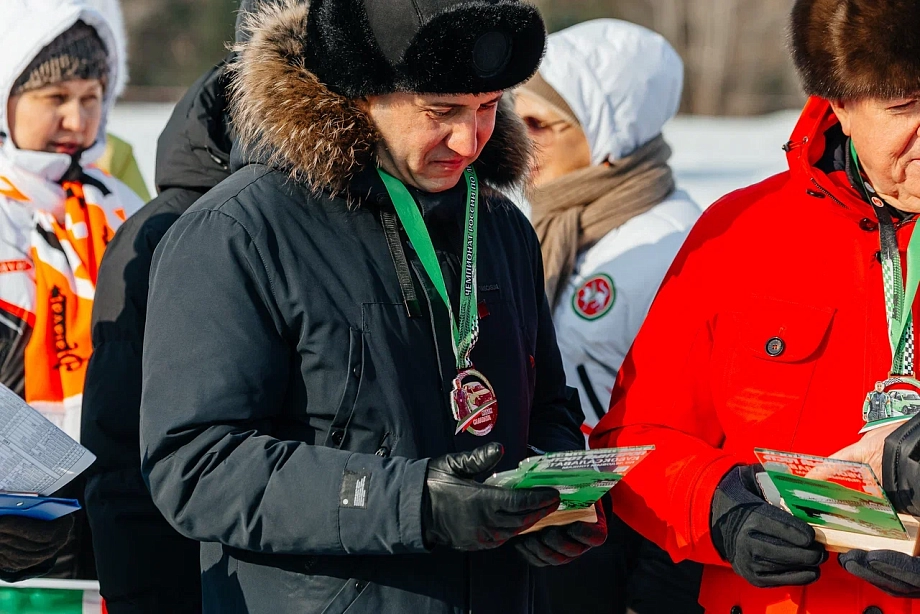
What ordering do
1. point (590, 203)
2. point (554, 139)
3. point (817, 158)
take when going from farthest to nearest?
point (554, 139) < point (590, 203) < point (817, 158)

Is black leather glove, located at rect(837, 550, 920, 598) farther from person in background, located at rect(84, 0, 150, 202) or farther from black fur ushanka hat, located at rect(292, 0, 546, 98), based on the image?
person in background, located at rect(84, 0, 150, 202)

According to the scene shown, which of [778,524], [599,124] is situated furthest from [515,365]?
[599,124]

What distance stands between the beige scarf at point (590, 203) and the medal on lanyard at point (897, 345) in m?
1.39

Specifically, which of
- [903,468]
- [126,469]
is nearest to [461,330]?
[903,468]

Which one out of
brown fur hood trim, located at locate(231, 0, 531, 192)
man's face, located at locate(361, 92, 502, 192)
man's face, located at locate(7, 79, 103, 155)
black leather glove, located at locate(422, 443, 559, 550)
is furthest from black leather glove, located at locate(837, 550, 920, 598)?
man's face, located at locate(7, 79, 103, 155)

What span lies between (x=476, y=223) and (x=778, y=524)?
81cm

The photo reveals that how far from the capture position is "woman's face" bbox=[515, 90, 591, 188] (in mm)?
3822

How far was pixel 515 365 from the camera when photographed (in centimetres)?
232

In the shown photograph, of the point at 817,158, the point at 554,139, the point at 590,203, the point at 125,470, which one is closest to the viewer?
the point at 817,158

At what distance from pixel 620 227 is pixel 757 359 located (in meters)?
1.29

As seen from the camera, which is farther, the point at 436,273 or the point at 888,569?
the point at 436,273

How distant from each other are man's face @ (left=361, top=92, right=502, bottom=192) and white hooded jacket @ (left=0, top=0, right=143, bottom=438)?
1629mm

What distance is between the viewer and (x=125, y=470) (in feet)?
9.39

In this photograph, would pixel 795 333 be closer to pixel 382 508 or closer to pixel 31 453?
pixel 382 508
